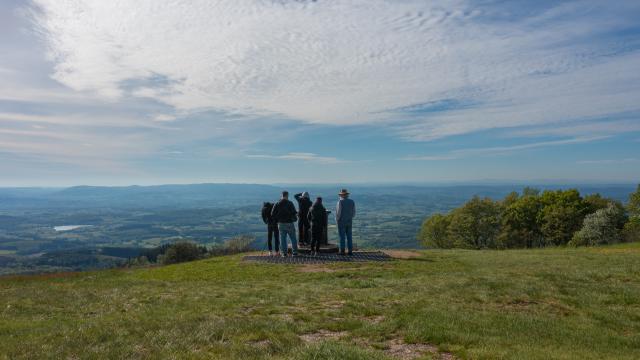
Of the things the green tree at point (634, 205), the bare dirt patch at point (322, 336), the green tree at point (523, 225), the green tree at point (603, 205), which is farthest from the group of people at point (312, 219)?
the green tree at point (603, 205)

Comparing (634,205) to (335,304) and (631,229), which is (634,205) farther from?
(335,304)

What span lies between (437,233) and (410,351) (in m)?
60.8

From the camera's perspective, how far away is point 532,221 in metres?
58.7

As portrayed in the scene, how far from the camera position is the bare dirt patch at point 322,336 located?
7285 mm

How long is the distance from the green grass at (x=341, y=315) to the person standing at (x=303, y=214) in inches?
252

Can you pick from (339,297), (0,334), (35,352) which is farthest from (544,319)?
(0,334)

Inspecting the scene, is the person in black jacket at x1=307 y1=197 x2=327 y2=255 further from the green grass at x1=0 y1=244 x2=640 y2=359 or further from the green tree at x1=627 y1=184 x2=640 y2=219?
the green tree at x1=627 y1=184 x2=640 y2=219

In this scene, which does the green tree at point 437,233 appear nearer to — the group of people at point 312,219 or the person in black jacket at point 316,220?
the group of people at point 312,219

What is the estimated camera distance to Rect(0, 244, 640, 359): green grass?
6621 mm

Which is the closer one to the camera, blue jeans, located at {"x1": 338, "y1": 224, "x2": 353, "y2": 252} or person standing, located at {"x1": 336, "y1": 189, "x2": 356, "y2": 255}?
person standing, located at {"x1": 336, "y1": 189, "x2": 356, "y2": 255}

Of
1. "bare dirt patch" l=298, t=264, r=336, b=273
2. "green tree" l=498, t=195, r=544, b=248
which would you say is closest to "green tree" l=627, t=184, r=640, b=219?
"green tree" l=498, t=195, r=544, b=248

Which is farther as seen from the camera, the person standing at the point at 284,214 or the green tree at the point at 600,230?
the green tree at the point at 600,230

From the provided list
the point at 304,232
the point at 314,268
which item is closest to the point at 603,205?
the point at 304,232

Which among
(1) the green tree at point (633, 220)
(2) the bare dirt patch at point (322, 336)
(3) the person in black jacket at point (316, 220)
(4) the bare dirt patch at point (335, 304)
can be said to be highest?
(3) the person in black jacket at point (316, 220)
